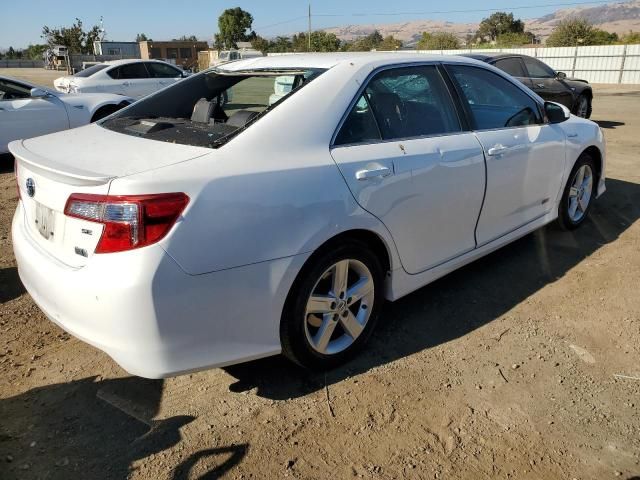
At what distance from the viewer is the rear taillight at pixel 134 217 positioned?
2016mm

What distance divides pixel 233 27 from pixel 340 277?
94.9 meters

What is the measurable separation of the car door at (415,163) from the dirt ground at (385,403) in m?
0.55

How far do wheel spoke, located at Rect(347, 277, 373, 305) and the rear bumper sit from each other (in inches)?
20.2

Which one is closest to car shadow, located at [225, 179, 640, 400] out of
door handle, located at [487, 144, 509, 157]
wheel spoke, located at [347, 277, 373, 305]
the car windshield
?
wheel spoke, located at [347, 277, 373, 305]

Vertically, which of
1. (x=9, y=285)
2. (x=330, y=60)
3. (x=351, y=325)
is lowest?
(x=9, y=285)

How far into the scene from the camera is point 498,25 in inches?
3189

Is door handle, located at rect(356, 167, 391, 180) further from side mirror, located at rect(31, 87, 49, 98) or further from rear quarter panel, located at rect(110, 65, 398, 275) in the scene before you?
side mirror, located at rect(31, 87, 49, 98)

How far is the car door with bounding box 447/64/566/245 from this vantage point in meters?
3.47

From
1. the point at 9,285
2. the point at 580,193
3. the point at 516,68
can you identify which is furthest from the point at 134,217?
the point at 516,68

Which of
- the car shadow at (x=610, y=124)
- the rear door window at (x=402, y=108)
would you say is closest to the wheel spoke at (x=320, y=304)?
the rear door window at (x=402, y=108)

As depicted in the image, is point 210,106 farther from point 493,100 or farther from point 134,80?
point 134,80

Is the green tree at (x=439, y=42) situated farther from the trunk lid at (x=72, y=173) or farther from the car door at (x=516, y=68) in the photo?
the trunk lid at (x=72, y=173)

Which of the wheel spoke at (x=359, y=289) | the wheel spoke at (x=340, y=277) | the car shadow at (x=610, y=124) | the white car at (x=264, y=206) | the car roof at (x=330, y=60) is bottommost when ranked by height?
the car shadow at (x=610, y=124)

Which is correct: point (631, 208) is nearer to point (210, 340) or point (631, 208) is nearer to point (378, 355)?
point (378, 355)
